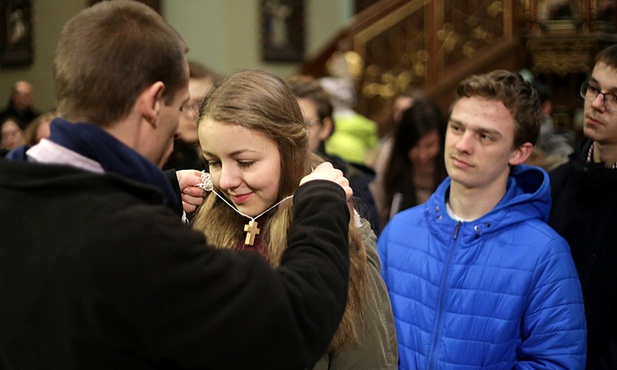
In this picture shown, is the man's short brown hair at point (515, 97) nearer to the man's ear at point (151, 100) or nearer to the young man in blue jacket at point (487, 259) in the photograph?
the young man in blue jacket at point (487, 259)

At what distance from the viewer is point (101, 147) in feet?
4.63

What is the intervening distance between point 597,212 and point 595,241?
0.11 m

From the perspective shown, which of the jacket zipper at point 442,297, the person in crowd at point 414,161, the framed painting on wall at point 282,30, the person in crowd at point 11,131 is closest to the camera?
the jacket zipper at point 442,297

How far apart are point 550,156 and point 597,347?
2026 millimetres

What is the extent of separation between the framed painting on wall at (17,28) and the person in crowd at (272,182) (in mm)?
2638

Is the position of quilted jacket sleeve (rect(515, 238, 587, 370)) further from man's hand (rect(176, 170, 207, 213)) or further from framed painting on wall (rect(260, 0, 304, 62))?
framed painting on wall (rect(260, 0, 304, 62))

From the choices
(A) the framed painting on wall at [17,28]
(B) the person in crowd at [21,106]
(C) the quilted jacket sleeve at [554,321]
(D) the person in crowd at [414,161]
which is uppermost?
(A) the framed painting on wall at [17,28]

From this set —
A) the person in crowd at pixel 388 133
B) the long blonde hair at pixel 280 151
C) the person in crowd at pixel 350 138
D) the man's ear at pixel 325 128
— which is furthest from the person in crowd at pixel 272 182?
the person in crowd at pixel 350 138

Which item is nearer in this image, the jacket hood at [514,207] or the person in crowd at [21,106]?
the jacket hood at [514,207]

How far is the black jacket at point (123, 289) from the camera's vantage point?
1.34 meters

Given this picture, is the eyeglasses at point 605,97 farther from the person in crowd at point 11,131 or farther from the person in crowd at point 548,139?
the person in crowd at point 11,131

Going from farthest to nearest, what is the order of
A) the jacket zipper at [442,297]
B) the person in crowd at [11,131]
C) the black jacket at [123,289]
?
the person in crowd at [11,131] < the jacket zipper at [442,297] < the black jacket at [123,289]

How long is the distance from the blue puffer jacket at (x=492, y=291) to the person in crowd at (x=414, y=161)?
1.40 meters

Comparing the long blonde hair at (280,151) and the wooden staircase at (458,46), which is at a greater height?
the wooden staircase at (458,46)
